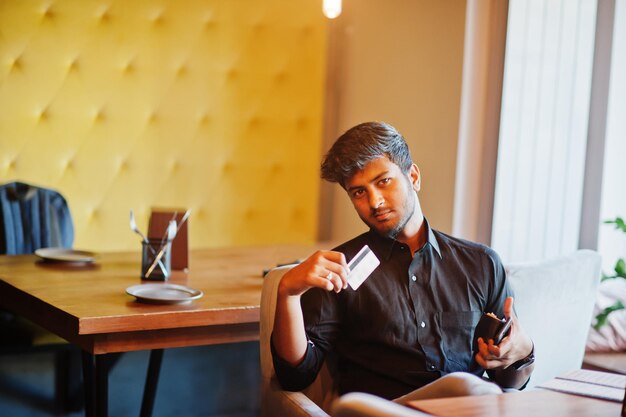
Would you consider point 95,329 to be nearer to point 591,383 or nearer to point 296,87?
point 591,383

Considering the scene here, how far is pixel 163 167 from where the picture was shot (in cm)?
372

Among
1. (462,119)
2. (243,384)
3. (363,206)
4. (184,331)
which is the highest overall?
(462,119)

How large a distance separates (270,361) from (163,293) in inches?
17.6

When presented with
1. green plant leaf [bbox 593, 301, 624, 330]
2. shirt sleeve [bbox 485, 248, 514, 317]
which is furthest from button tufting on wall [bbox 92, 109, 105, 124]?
green plant leaf [bbox 593, 301, 624, 330]

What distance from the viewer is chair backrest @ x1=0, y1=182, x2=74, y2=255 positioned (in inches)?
119

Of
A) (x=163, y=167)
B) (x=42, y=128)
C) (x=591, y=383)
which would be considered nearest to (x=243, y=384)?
(x=163, y=167)

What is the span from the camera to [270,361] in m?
1.87

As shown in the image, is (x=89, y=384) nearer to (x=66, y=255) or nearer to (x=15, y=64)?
(x=66, y=255)

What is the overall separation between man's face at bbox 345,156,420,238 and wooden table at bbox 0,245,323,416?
18.7 inches

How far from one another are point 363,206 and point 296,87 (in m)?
2.25

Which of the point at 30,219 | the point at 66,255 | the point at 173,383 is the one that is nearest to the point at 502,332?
the point at 66,255

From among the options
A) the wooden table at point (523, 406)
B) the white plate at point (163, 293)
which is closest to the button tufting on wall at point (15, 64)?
the white plate at point (163, 293)

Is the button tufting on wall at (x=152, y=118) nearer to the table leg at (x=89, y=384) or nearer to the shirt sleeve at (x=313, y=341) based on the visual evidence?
the table leg at (x=89, y=384)

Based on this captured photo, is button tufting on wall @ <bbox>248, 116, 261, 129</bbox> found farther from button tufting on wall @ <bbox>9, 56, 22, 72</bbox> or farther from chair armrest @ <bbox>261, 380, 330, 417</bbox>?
chair armrest @ <bbox>261, 380, 330, 417</bbox>
